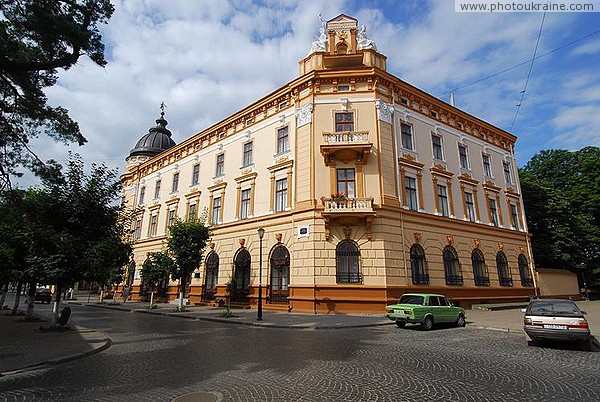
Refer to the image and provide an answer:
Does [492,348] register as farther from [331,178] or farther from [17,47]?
[17,47]

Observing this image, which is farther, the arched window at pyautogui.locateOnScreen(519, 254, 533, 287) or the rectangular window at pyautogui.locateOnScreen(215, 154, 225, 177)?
the rectangular window at pyautogui.locateOnScreen(215, 154, 225, 177)

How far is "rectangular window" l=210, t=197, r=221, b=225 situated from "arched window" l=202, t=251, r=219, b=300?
2.76 meters

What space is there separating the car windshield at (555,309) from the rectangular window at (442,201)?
14915mm

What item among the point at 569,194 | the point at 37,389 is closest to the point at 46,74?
the point at 37,389

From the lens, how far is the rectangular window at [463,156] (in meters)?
29.1

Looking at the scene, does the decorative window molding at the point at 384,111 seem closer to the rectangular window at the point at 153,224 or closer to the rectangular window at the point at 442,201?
the rectangular window at the point at 442,201

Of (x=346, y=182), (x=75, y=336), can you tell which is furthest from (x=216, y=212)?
(x=75, y=336)

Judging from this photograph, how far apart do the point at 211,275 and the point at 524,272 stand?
27164 mm

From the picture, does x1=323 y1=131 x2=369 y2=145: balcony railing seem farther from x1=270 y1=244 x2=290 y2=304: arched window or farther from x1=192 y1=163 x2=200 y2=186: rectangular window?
x1=192 y1=163 x2=200 y2=186: rectangular window

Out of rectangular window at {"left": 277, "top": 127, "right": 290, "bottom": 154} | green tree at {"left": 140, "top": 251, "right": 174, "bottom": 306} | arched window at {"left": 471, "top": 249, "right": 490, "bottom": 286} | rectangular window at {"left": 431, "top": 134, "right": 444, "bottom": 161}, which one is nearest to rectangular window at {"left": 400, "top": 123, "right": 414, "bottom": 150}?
rectangular window at {"left": 431, "top": 134, "right": 444, "bottom": 161}

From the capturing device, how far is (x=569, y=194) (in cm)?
3597

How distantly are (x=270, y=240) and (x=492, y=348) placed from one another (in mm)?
16045

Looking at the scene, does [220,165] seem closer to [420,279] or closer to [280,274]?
[280,274]

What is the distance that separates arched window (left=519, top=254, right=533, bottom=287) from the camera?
98.2ft
